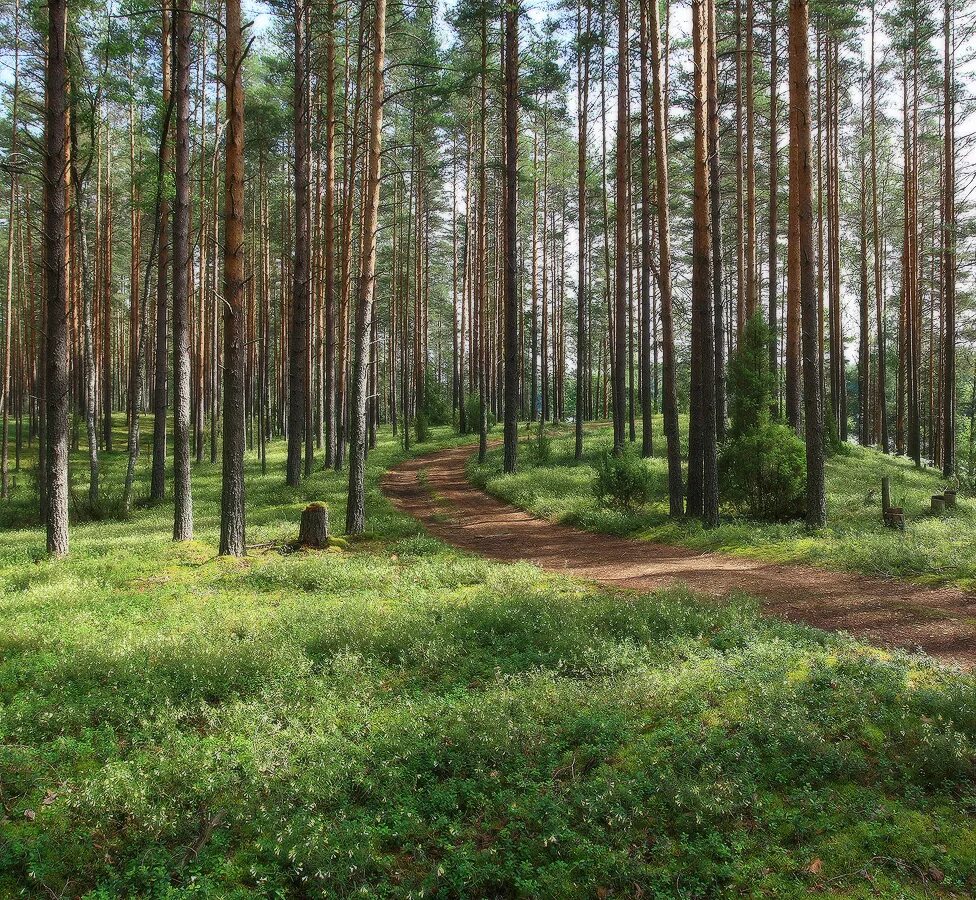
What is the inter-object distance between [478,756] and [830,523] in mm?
10440

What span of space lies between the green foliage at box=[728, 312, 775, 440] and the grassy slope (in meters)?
7.98

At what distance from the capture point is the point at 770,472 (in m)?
13.5

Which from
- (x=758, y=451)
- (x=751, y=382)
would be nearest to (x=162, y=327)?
(x=751, y=382)

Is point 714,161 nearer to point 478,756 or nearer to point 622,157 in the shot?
point 622,157

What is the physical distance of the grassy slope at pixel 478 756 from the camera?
370 centimetres

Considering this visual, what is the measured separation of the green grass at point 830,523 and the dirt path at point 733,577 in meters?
0.46

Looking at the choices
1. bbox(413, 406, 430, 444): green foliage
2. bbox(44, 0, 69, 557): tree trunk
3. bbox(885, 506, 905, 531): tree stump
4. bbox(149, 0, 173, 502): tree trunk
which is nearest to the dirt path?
bbox(885, 506, 905, 531): tree stump

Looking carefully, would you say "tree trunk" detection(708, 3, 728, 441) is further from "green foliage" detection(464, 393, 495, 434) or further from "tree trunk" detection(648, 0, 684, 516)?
"green foliage" detection(464, 393, 495, 434)

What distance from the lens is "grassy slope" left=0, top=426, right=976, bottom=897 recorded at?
3.70 metres

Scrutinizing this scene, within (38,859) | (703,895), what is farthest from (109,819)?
(703,895)

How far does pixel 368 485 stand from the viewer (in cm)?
1983

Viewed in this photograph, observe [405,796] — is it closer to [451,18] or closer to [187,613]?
[187,613]

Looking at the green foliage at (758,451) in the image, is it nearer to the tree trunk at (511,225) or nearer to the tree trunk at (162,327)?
A: the tree trunk at (511,225)

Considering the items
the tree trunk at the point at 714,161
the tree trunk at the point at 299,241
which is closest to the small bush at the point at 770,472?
the tree trunk at the point at 714,161
